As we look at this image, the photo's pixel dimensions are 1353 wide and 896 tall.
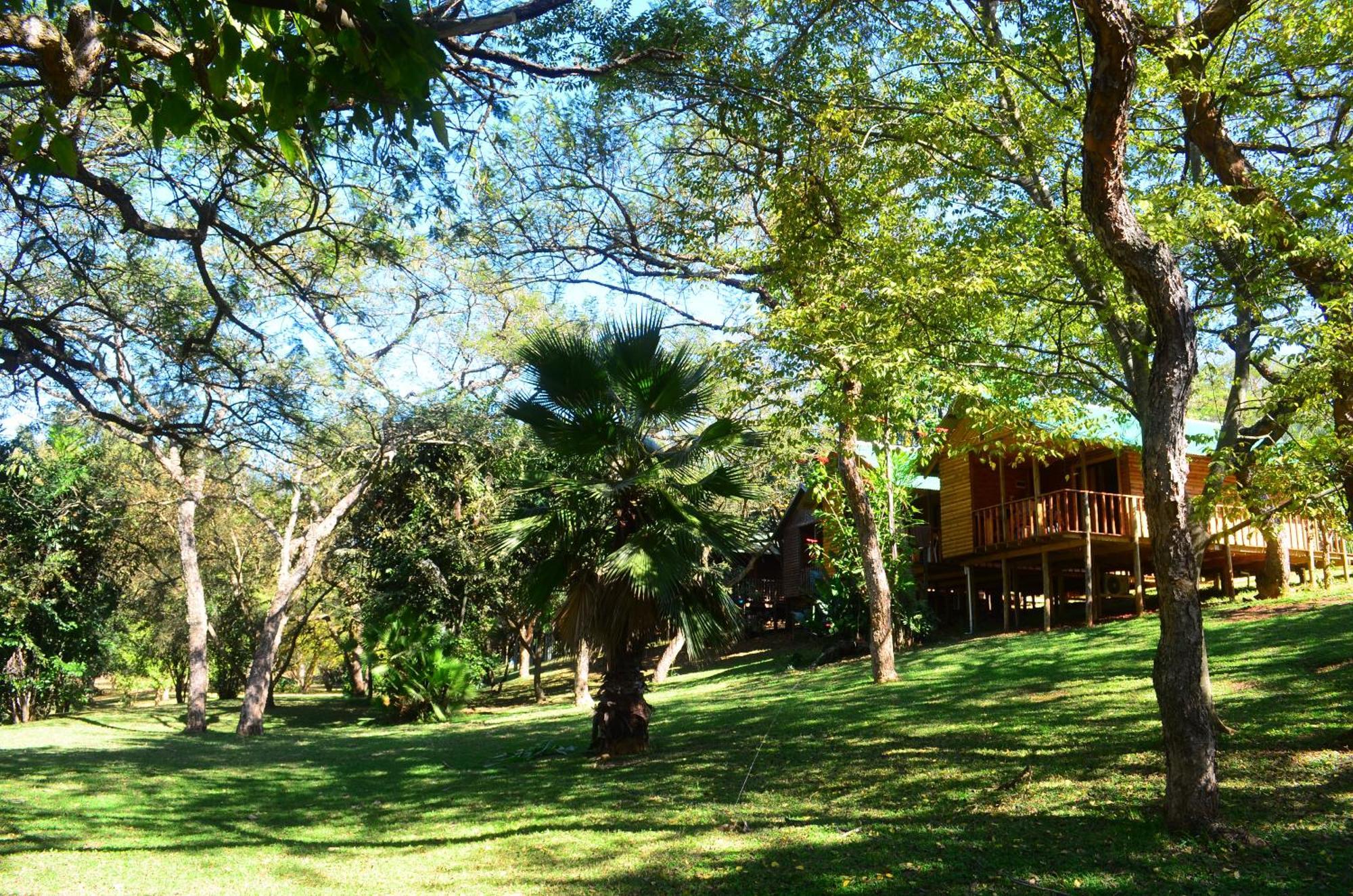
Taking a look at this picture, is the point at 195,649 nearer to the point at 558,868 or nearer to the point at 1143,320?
the point at 558,868

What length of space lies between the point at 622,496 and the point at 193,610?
14091 millimetres

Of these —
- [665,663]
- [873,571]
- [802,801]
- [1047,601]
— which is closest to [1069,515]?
[1047,601]

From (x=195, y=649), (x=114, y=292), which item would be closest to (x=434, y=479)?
(x=195, y=649)

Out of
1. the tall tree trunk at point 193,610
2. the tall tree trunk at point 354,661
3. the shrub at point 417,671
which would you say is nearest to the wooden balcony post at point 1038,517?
the shrub at point 417,671

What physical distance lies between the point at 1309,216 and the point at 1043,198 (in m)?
2.92

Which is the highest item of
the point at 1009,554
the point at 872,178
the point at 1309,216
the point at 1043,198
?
the point at 872,178

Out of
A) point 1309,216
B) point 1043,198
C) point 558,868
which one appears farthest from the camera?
point 1043,198

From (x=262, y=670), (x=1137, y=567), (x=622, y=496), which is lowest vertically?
(x=262, y=670)

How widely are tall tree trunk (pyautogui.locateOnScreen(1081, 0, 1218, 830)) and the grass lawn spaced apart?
1.63ft

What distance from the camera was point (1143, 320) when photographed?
9656 millimetres

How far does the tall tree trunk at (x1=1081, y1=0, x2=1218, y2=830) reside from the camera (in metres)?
5.94

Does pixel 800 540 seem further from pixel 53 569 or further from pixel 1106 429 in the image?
pixel 53 569

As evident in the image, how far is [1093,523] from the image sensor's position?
65.3ft

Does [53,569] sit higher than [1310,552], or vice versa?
[53,569]
